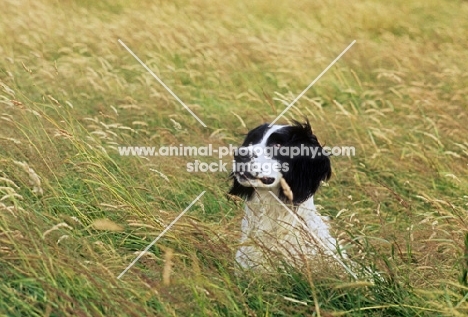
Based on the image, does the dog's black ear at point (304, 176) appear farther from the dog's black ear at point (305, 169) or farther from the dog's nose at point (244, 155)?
the dog's nose at point (244, 155)

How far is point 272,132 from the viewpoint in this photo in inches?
158

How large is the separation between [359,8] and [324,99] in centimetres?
347

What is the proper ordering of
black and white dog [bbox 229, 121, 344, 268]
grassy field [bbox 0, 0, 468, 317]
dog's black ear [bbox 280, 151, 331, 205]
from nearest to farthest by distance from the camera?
grassy field [bbox 0, 0, 468, 317] → black and white dog [bbox 229, 121, 344, 268] → dog's black ear [bbox 280, 151, 331, 205]

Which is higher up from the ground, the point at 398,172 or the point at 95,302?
the point at 95,302

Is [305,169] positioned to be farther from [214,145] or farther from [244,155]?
[214,145]

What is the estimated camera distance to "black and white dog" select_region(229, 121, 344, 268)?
3.85 meters

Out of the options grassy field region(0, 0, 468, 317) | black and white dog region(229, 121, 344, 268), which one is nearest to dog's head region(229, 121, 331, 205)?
black and white dog region(229, 121, 344, 268)

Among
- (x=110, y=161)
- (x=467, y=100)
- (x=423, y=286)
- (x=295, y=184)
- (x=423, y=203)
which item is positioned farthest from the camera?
(x=467, y=100)

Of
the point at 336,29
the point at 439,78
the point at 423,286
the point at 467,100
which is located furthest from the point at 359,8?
the point at 423,286

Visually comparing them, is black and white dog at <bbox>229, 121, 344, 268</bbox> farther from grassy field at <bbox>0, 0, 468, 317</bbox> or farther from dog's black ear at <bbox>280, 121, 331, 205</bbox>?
grassy field at <bbox>0, 0, 468, 317</bbox>

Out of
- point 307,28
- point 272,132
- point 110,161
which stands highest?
point 272,132

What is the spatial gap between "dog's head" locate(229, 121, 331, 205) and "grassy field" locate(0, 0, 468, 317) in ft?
0.78

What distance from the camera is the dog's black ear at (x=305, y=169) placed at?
13.1 ft

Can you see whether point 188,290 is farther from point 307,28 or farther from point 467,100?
point 307,28
